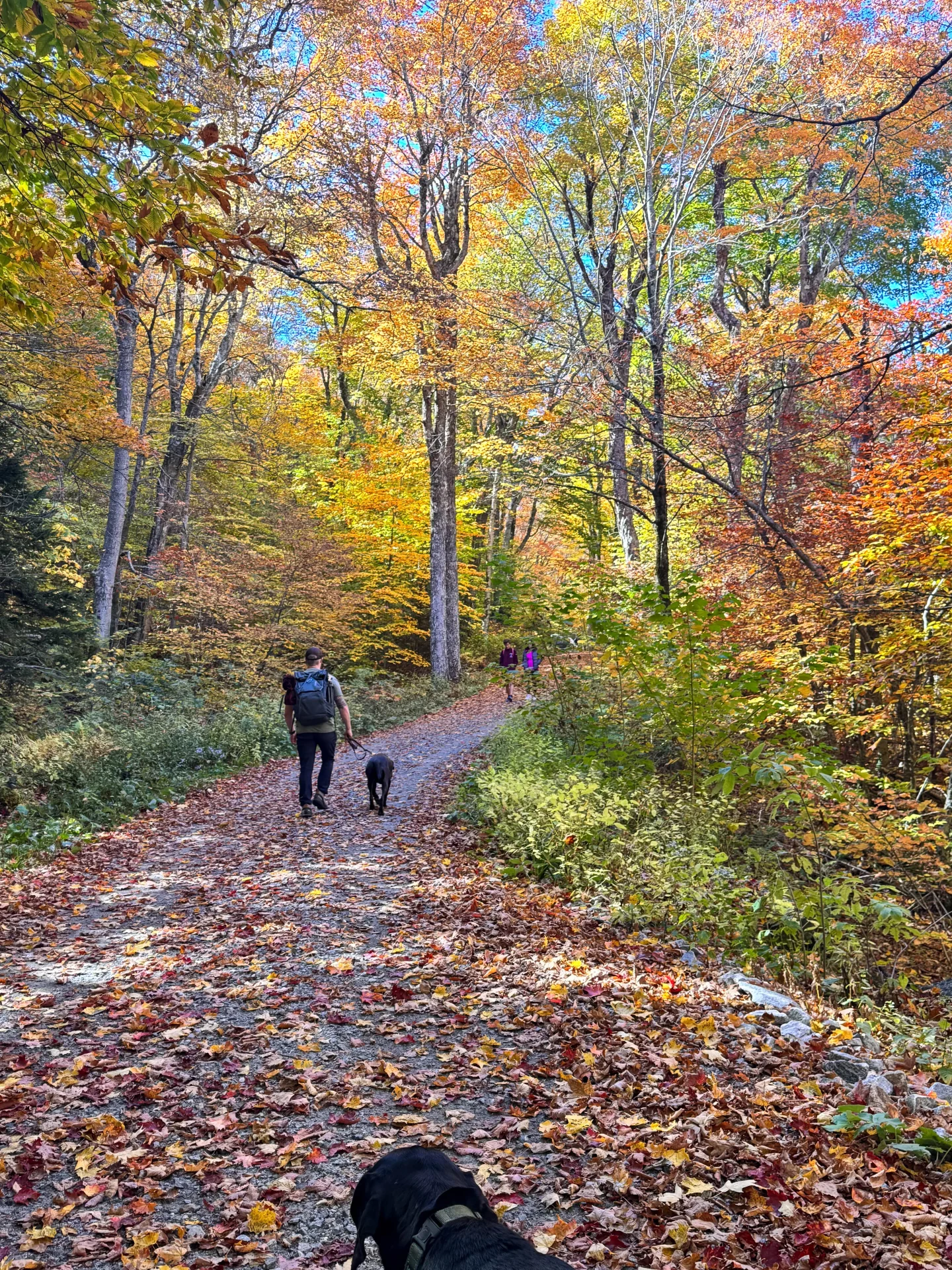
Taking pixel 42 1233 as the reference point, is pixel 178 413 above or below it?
above

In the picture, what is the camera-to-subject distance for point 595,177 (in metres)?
12.9

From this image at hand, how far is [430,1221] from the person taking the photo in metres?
2.32

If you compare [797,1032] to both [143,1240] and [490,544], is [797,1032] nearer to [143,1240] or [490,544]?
[143,1240]

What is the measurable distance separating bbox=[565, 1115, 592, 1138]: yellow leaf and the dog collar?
135 cm

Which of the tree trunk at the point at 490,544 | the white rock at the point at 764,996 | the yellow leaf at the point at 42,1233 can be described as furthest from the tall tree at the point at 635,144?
the tree trunk at the point at 490,544

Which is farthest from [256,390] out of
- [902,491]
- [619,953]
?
[619,953]

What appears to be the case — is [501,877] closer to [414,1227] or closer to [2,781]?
[414,1227]

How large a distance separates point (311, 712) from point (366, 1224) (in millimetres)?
7392

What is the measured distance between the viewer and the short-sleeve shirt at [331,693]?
9.63 m

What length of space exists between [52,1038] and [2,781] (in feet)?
21.5

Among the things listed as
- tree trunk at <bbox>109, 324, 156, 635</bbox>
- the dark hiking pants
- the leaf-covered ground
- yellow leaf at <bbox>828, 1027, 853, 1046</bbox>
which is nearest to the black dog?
the dark hiking pants

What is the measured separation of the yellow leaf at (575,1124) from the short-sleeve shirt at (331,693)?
6429 millimetres

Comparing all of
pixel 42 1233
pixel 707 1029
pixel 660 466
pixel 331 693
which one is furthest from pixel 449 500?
pixel 42 1233

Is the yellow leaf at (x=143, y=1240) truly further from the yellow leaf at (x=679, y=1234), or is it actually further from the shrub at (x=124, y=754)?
the shrub at (x=124, y=754)
